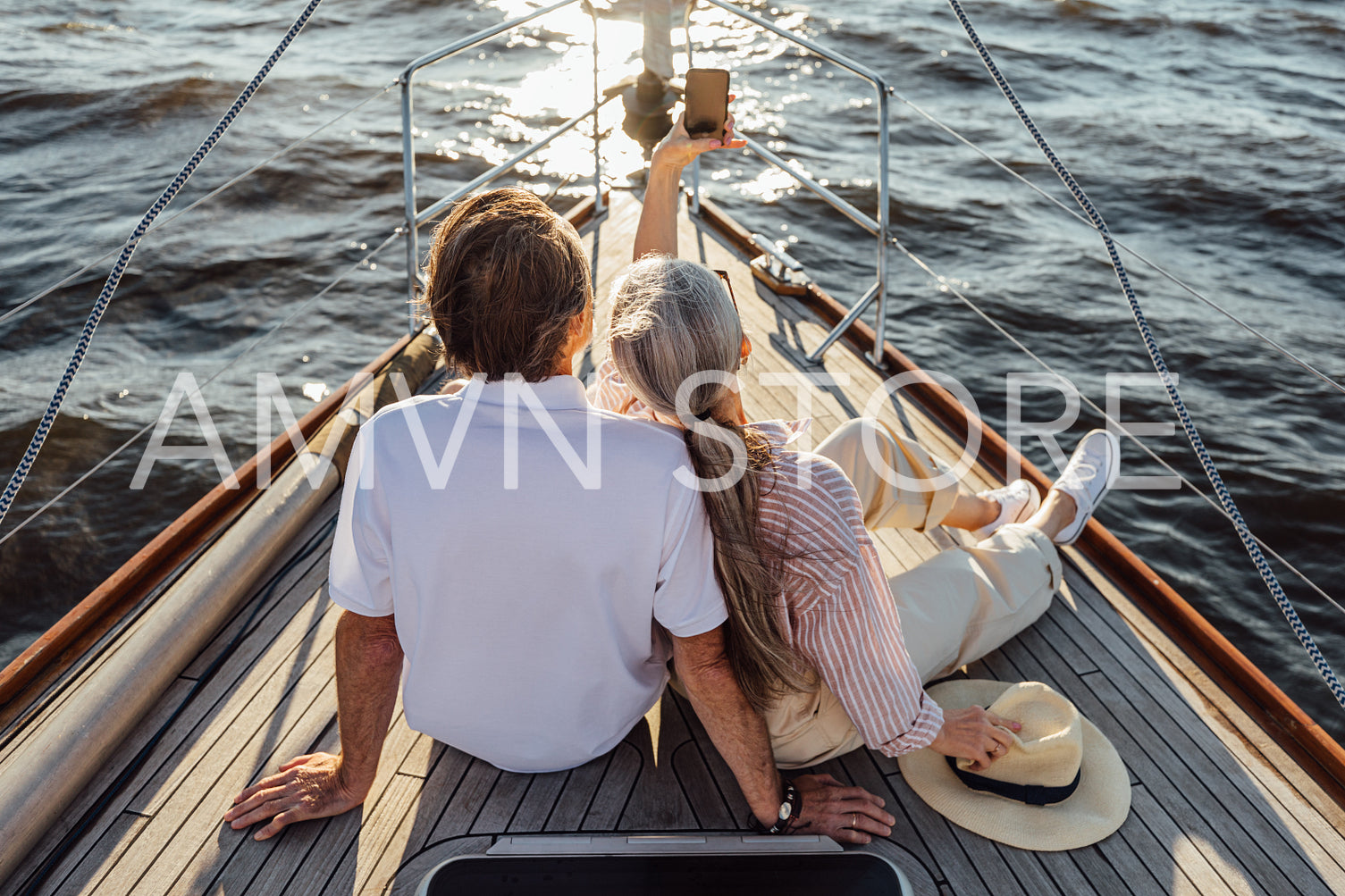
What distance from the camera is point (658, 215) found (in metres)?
1.84

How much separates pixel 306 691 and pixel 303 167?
586 cm

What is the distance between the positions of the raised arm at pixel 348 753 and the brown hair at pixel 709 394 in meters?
0.47

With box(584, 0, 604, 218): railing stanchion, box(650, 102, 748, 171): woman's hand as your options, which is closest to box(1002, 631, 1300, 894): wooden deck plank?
box(650, 102, 748, 171): woman's hand

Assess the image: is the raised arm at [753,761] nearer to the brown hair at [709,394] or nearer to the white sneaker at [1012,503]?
the brown hair at [709,394]

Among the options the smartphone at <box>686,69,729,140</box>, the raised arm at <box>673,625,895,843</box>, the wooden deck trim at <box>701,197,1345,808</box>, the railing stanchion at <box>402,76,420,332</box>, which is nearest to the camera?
the raised arm at <box>673,625,895,843</box>

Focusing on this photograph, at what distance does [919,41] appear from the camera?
8836 millimetres

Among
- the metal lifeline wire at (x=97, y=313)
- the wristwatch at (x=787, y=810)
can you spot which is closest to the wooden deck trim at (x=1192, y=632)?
the wristwatch at (x=787, y=810)

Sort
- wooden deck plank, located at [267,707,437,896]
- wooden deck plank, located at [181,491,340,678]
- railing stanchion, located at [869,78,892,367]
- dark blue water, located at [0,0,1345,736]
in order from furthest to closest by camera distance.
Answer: dark blue water, located at [0,0,1345,736] < railing stanchion, located at [869,78,892,367] < wooden deck plank, located at [181,491,340,678] < wooden deck plank, located at [267,707,437,896]

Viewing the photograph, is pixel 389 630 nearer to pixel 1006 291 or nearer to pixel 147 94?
pixel 1006 291

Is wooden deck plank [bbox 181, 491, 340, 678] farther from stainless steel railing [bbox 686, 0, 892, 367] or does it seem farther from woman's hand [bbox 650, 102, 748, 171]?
stainless steel railing [bbox 686, 0, 892, 367]

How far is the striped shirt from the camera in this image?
1262 mm

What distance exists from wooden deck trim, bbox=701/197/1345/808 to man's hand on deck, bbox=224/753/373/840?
1.47 meters

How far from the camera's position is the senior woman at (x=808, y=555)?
1.16 m

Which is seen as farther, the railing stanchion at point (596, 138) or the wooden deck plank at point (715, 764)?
the railing stanchion at point (596, 138)
